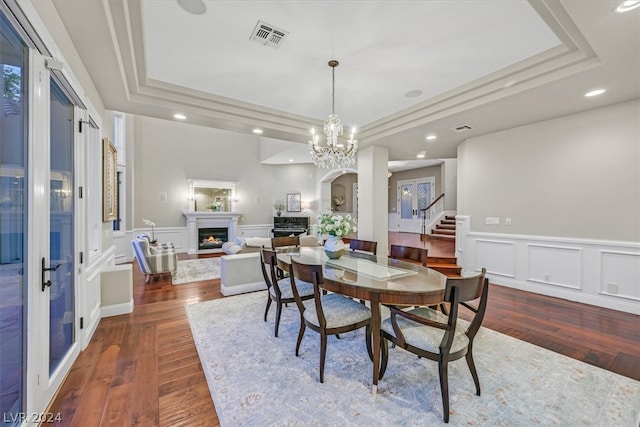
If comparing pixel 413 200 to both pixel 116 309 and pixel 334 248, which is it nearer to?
pixel 334 248

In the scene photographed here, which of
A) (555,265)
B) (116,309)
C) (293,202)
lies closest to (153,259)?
(116,309)

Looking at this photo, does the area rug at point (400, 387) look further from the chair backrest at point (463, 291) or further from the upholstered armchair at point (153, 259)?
the upholstered armchair at point (153, 259)

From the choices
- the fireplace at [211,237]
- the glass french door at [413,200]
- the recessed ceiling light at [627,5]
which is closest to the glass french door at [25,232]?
the recessed ceiling light at [627,5]

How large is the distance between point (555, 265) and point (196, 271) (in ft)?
20.8

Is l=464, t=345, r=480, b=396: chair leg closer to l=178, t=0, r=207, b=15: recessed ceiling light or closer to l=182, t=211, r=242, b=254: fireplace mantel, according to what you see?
l=178, t=0, r=207, b=15: recessed ceiling light

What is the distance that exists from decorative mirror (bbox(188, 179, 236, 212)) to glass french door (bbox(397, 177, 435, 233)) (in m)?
7.26

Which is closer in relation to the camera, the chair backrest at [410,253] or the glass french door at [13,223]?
the glass french door at [13,223]

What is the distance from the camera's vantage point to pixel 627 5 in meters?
1.69

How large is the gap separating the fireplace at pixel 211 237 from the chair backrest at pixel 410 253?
670 centimetres

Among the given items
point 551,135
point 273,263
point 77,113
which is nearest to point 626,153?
point 551,135

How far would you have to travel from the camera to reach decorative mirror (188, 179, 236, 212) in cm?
816

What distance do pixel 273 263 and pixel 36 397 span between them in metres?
1.73

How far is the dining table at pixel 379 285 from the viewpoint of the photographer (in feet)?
5.88

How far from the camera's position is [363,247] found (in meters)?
3.67
